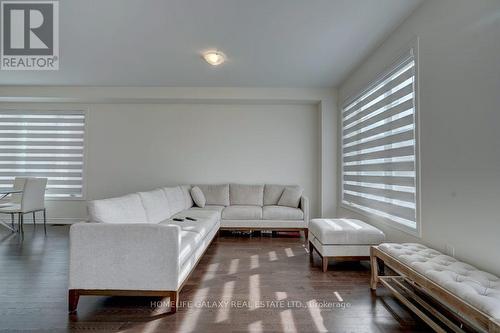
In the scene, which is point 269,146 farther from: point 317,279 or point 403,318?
point 403,318

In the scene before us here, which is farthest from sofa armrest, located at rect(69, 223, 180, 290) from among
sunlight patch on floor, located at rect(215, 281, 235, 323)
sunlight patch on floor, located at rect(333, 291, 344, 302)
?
sunlight patch on floor, located at rect(333, 291, 344, 302)

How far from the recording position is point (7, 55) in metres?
3.77

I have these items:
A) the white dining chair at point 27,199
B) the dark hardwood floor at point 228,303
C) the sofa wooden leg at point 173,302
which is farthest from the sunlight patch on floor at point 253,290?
the white dining chair at point 27,199

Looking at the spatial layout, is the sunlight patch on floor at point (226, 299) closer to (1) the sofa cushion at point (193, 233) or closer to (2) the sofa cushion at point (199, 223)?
(1) the sofa cushion at point (193, 233)

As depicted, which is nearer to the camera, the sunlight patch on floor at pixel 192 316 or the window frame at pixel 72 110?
the sunlight patch on floor at pixel 192 316

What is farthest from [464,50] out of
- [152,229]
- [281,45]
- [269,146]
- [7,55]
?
[7,55]

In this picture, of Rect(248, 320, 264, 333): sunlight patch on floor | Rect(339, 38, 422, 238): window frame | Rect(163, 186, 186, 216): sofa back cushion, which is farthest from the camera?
Rect(163, 186, 186, 216): sofa back cushion

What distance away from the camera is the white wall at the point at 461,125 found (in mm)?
1813

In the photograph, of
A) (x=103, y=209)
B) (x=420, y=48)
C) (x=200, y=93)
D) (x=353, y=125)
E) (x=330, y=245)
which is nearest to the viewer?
(x=103, y=209)

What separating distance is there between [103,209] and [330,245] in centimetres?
236

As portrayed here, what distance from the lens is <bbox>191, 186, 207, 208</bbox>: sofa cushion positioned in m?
4.80

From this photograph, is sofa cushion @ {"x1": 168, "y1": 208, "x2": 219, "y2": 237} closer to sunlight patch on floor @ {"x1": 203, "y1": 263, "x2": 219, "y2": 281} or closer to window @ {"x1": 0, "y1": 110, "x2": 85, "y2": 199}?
sunlight patch on floor @ {"x1": 203, "y1": 263, "x2": 219, "y2": 281}

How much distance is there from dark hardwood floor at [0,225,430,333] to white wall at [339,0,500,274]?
2.66 ft

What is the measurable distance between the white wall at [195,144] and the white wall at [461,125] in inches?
113
